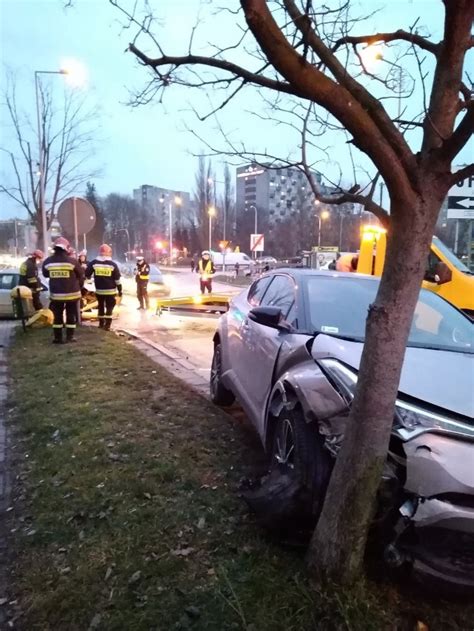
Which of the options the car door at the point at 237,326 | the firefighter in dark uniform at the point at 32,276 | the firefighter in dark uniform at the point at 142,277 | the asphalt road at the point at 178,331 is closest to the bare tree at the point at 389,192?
the car door at the point at 237,326

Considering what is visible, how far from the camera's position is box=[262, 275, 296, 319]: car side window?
430 centimetres

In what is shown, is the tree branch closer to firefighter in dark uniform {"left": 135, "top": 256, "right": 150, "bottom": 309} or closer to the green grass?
the green grass

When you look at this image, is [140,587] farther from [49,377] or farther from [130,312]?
[130,312]

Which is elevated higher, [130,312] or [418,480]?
[418,480]

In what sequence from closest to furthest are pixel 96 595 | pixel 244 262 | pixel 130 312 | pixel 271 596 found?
pixel 271 596 → pixel 96 595 → pixel 130 312 → pixel 244 262

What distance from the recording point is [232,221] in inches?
2970

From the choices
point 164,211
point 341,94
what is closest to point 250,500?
point 341,94

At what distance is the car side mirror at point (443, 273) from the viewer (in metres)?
8.85

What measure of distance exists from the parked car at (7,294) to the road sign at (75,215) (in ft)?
14.3

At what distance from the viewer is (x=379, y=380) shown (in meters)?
2.36

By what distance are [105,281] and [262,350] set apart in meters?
7.74

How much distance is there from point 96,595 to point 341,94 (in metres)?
2.57

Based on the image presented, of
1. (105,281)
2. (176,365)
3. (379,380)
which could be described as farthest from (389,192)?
(105,281)

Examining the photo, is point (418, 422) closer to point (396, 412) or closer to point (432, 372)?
point (396, 412)
